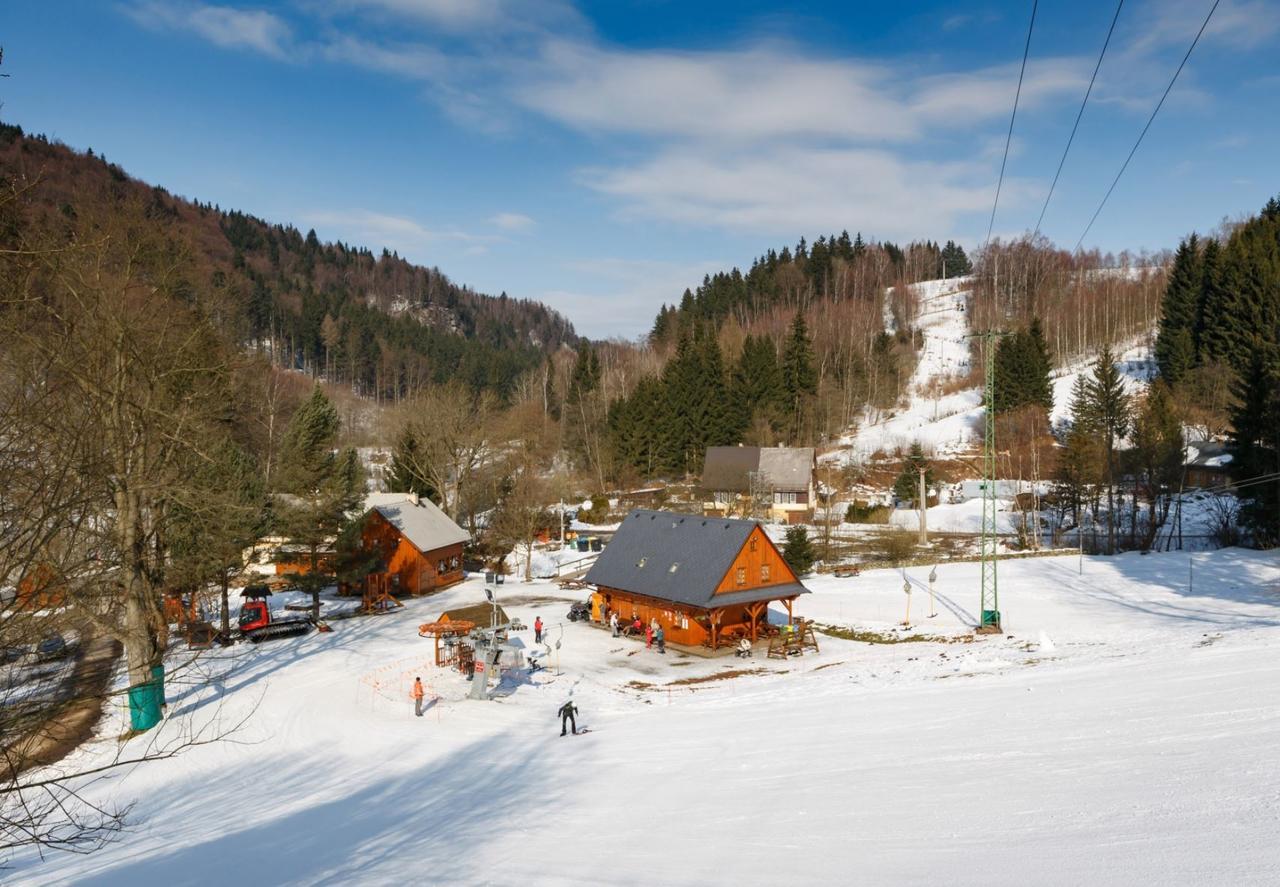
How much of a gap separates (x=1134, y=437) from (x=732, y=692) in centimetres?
4204

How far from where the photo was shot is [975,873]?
25.7 feet

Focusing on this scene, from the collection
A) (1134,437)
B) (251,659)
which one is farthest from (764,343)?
(251,659)

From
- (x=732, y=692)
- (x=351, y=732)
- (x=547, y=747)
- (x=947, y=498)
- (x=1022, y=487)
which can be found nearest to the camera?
(x=547, y=747)

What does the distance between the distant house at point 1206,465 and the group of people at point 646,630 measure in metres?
42.3

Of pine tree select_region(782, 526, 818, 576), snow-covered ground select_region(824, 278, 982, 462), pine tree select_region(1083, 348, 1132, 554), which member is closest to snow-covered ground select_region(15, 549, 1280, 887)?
pine tree select_region(782, 526, 818, 576)

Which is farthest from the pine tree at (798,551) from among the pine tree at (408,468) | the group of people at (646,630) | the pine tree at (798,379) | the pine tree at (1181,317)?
the pine tree at (1181,317)

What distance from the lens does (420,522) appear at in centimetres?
4462

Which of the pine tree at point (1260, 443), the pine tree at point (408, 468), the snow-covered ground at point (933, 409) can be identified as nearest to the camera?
the pine tree at point (1260, 443)

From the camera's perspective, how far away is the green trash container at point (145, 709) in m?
20.9

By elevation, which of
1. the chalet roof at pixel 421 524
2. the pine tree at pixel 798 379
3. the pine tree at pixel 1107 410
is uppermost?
the pine tree at pixel 798 379

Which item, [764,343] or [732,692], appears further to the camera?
[764,343]

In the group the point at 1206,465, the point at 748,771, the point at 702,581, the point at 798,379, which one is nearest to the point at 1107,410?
the point at 1206,465

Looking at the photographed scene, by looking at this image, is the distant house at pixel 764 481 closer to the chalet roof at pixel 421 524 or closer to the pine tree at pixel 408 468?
the pine tree at pixel 408 468

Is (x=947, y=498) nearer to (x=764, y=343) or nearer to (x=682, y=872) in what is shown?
(x=764, y=343)
